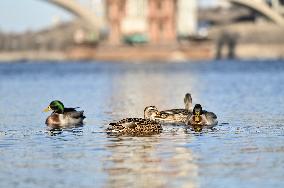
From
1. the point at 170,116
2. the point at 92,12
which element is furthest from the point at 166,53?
the point at 170,116

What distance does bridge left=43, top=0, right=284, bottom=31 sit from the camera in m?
132

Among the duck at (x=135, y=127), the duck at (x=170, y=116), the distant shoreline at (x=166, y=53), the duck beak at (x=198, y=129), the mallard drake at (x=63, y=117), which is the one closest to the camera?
the duck at (x=135, y=127)

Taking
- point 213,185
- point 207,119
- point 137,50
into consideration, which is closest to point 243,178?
point 213,185

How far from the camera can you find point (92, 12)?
5458 inches

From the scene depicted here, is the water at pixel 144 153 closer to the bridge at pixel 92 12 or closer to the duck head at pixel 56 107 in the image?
the duck head at pixel 56 107

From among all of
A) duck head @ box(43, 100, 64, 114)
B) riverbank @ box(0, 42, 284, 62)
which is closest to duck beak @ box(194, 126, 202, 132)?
duck head @ box(43, 100, 64, 114)

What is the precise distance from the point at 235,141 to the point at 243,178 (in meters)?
5.93

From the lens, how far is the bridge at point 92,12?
431 feet

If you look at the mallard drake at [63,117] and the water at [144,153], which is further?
the mallard drake at [63,117]

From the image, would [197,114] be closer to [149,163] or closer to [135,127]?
[135,127]

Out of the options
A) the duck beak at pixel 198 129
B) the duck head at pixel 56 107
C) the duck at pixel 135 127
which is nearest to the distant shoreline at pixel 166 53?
the duck head at pixel 56 107

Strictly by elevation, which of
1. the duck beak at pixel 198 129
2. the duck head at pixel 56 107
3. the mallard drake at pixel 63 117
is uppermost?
the duck head at pixel 56 107

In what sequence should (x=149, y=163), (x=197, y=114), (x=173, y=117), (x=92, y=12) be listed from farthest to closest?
(x=92, y=12)
(x=173, y=117)
(x=197, y=114)
(x=149, y=163)

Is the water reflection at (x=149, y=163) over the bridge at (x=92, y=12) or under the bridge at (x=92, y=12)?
under
